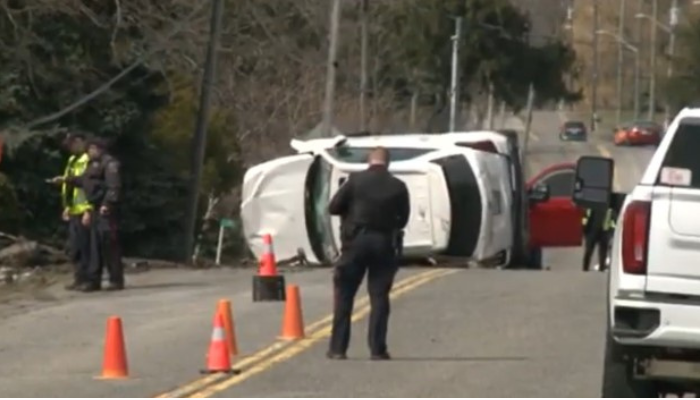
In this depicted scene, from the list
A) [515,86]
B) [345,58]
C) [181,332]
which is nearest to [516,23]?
[515,86]

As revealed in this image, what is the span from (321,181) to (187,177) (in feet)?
23.1

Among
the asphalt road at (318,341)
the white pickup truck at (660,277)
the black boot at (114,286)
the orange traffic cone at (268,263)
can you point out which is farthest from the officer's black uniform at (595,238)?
the white pickup truck at (660,277)

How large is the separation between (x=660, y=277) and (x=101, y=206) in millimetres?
12532

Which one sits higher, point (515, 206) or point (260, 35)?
point (260, 35)

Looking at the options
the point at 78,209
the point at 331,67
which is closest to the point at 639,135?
the point at 331,67

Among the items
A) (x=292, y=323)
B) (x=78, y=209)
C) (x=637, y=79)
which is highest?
(x=637, y=79)

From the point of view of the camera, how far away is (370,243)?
15391mm

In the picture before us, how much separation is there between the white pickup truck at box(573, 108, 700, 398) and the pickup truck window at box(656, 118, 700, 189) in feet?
0.04

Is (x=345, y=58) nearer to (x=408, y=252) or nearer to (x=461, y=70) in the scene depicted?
(x=461, y=70)

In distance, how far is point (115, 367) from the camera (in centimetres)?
1439

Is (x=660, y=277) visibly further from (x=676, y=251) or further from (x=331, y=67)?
(x=331, y=67)

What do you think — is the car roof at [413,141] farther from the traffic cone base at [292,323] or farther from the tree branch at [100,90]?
the traffic cone base at [292,323]

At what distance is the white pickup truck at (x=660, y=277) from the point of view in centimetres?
1011

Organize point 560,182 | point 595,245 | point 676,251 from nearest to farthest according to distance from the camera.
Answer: point 676,251
point 595,245
point 560,182
